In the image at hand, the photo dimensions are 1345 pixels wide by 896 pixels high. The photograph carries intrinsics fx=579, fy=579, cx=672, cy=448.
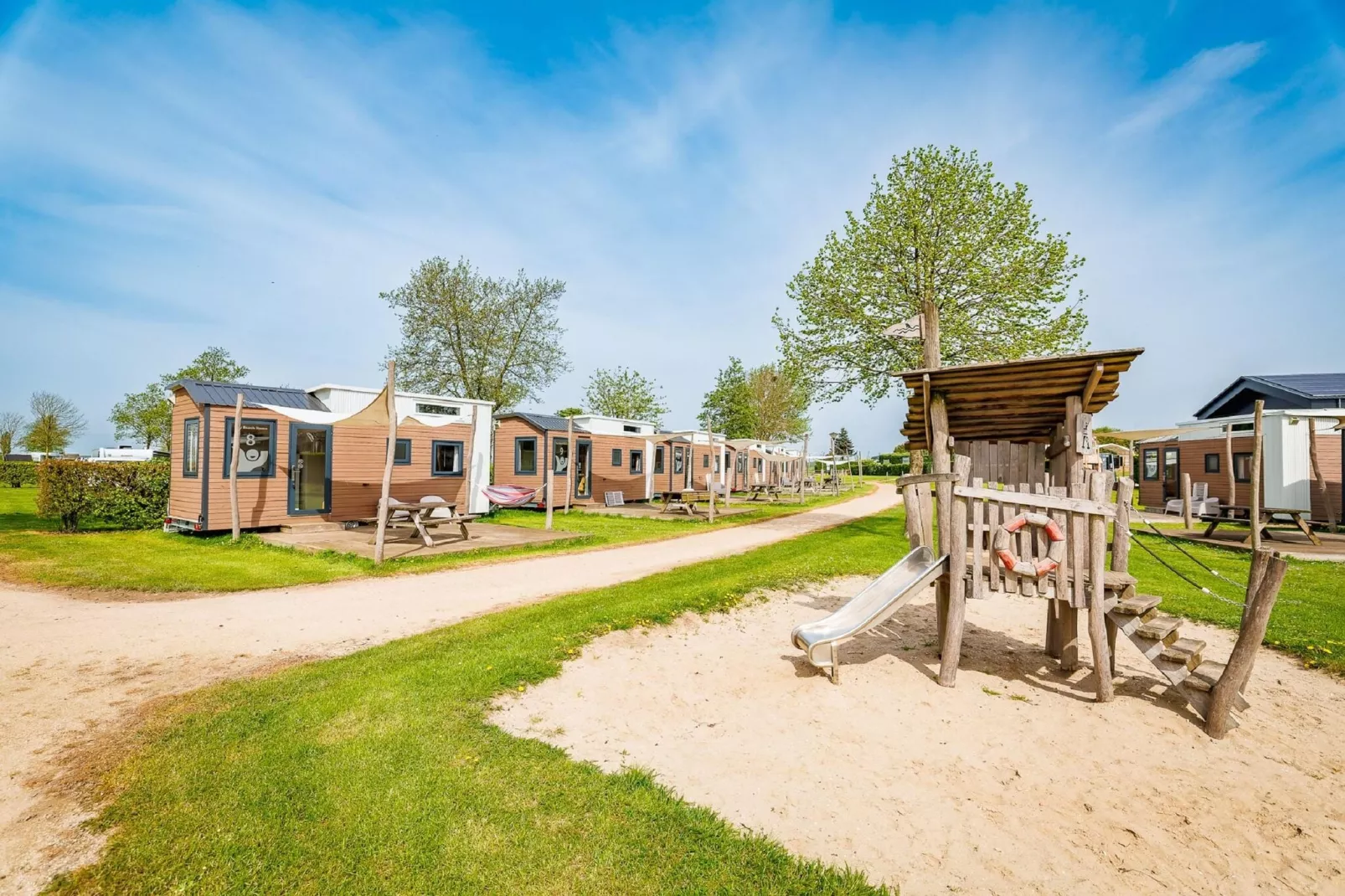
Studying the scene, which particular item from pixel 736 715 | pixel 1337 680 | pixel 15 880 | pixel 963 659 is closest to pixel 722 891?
pixel 736 715

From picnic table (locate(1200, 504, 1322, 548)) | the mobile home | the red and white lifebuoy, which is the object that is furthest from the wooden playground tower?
picnic table (locate(1200, 504, 1322, 548))

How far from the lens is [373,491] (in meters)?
15.4

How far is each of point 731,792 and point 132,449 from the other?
49363 mm

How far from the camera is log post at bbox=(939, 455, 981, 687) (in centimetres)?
483

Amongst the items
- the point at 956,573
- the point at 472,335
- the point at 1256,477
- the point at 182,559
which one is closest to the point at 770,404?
the point at 472,335

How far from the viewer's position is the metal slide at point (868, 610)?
4.86 meters

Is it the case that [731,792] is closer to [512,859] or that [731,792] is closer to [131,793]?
[512,859]

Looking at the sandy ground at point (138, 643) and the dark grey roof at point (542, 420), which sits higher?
the dark grey roof at point (542, 420)

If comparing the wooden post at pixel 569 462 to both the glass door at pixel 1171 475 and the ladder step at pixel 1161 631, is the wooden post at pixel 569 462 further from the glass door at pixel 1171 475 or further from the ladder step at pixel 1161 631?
the glass door at pixel 1171 475

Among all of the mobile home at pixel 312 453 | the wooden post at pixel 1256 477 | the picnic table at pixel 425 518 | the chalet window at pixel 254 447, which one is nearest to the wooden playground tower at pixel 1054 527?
the wooden post at pixel 1256 477

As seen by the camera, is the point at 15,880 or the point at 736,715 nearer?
the point at 15,880

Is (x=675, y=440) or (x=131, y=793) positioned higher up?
(x=675, y=440)

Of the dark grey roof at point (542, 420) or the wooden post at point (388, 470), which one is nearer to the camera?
the wooden post at point (388, 470)

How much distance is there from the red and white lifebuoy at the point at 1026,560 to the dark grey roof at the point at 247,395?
14.9 m
